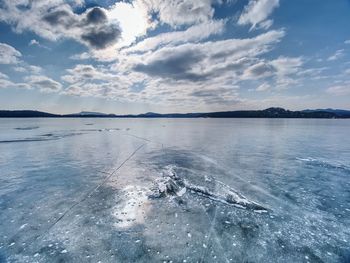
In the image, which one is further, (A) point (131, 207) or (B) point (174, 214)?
(A) point (131, 207)

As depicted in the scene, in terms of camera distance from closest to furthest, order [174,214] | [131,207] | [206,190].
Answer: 1. [174,214]
2. [131,207]
3. [206,190]

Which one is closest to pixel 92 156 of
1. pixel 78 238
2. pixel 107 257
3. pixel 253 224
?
pixel 78 238

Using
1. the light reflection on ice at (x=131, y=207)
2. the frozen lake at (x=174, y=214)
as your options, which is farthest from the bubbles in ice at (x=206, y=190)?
the light reflection on ice at (x=131, y=207)

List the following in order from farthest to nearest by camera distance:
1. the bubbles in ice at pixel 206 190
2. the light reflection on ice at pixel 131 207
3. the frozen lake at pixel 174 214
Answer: the bubbles in ice at pixel 206 190 → the light reflection on ice at pixel 131 207 → the frozen lake at pixel 174 214

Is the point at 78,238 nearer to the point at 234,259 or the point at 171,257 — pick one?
the point at 171,257

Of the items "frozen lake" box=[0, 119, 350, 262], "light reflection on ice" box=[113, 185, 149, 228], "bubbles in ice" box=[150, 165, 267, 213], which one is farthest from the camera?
"bubbles in ice" box=[150, 165, 267, 213]

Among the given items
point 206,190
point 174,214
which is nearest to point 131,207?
point 174,214

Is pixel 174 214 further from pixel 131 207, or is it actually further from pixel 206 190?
pixel 206 190

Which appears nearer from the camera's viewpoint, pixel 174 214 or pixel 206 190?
pixel 174 214

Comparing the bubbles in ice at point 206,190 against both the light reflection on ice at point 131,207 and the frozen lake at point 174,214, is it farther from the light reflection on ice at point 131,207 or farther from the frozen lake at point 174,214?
the light reflection on ice at point 131,207

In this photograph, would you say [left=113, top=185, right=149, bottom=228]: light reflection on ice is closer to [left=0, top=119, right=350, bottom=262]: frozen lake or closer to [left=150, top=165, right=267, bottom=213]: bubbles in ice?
[left=0, top=119, right=350, bottom=262]: frozen lake

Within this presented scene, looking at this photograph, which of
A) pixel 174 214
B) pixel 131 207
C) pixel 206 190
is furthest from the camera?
pixel 206 190

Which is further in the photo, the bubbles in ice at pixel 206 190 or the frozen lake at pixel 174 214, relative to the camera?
the bubbles in ice at pixel 206 190

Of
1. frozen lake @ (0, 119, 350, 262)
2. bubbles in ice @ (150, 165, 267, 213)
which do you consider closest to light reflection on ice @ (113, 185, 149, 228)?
frozen lake @ (0, 119, 350, 262)
